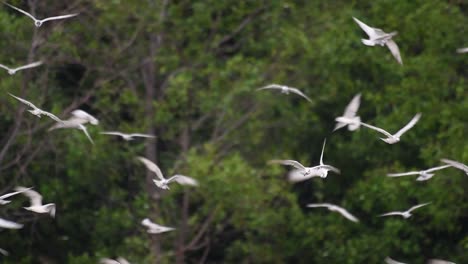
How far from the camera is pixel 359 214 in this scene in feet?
65.3

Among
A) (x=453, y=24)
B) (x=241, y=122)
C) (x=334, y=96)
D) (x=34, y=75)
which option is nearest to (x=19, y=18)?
(x=34, y=75)

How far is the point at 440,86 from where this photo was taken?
1914 cm

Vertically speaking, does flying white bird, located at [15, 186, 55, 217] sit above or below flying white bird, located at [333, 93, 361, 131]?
above

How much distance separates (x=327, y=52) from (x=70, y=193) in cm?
468

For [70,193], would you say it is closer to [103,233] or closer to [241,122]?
[103,233]

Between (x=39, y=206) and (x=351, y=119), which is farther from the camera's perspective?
(x=351, y=119)

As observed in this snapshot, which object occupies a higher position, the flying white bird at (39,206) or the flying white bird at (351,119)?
the flying white bird at (39,206)

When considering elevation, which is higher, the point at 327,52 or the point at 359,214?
the point at 327,52

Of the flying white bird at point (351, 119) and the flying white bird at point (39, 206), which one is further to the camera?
the flying white bird at point (351, 119)

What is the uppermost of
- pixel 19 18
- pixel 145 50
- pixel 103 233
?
pixel 19 18

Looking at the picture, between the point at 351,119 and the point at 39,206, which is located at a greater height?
the point at 39,206

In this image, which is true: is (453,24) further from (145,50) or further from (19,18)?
(19,18)

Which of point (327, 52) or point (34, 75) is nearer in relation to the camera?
point (34, 75)

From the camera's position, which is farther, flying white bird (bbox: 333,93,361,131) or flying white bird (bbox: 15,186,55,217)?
flying white bird (bbox: 333,93,361,131)
